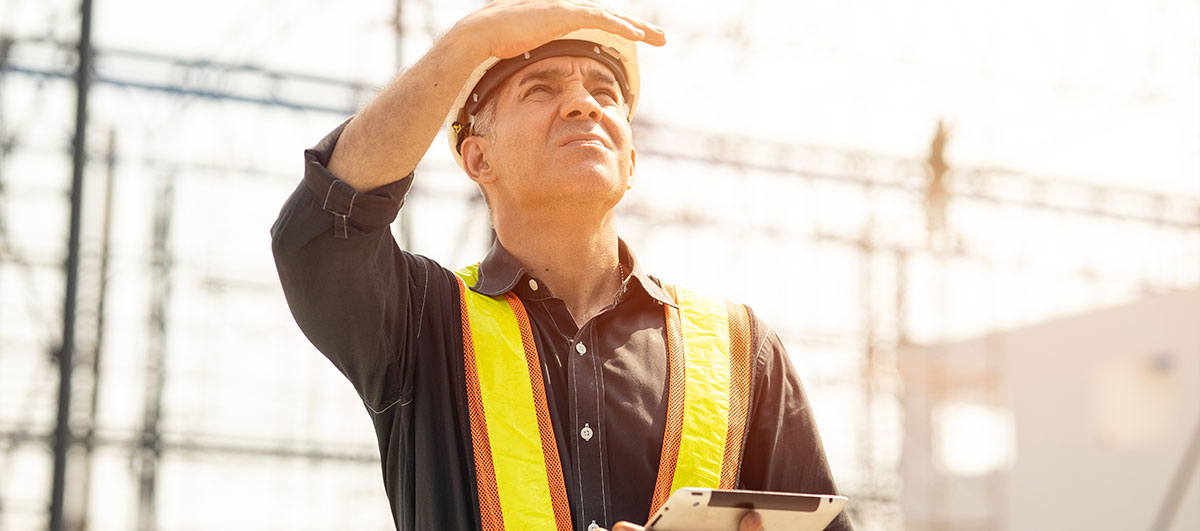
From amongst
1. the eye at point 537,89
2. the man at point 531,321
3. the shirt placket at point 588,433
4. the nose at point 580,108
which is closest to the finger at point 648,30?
the man at point 531,321

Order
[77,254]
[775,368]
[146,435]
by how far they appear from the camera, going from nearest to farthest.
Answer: [775,368] → [77,254] → [146,435]

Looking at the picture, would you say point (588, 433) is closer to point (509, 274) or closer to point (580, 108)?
point (509, 274)

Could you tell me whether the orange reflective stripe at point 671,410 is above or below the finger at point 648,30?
below

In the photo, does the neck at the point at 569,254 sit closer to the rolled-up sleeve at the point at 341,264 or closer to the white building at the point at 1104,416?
the rolled-up sleeve at the point at 341,264

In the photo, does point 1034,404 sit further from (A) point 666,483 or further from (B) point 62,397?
(A) point 666,483

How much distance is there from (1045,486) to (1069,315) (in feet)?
8.99

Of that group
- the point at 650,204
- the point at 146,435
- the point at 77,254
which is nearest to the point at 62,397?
the point at 77,254

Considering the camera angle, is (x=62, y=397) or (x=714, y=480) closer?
(x=714, y=480)

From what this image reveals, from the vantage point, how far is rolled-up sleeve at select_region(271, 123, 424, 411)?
2.44 meters

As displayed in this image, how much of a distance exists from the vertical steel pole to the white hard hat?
10.8 ft

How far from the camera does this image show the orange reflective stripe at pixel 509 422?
2.63 m

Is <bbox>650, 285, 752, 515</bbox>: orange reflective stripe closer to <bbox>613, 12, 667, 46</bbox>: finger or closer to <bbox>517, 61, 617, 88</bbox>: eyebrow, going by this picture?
<bbox>517, 61, 617, 88</bbox>: eyebrow

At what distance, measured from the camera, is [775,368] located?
9.71ft

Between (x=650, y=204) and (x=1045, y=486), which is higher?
(x=650, y=204)
